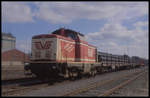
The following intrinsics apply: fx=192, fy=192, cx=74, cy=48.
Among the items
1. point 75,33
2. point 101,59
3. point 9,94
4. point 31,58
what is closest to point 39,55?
point 31,58

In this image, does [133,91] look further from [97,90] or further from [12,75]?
[12,75]

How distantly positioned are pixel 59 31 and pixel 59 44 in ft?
6.88

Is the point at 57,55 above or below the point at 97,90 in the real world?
above

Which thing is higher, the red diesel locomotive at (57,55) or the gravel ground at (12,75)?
the red diesel locomotive at (57,55)

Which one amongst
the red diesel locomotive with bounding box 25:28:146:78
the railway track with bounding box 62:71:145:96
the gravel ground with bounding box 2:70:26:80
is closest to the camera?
the railway track with bounding box 62:71:145:96

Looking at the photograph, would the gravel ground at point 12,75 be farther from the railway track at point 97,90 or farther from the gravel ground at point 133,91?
the gravel ground at point 133,91

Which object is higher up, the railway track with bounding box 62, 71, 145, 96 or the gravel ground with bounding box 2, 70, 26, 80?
the railway track with bounding box 62, 71, 145, 96

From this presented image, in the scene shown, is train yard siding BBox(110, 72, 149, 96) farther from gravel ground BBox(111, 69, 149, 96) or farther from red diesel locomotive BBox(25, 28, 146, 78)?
red diesel locomotive BBox(25, 28, 146, 78)

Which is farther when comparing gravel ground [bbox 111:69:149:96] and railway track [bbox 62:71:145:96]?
gravel ground [bbox 111:69:149:96]

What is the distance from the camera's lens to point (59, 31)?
14336 millimetres

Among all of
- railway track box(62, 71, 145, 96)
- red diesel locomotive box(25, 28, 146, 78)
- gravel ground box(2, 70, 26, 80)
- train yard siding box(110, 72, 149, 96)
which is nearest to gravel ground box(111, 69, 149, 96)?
train yard siding box(110, 72, 149, 96)

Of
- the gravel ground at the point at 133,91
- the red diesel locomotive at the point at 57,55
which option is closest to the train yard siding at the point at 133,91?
the gravel ground at the point at 133,91

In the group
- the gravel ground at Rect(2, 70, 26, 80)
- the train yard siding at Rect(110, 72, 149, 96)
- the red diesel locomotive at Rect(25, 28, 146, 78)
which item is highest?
the red diesel locomotive at Rect(25, 28, 146, 78)

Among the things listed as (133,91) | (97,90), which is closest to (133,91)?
(133,91)
